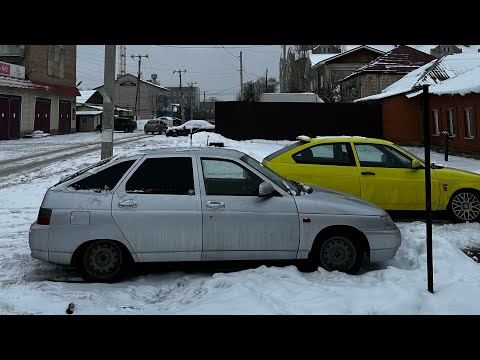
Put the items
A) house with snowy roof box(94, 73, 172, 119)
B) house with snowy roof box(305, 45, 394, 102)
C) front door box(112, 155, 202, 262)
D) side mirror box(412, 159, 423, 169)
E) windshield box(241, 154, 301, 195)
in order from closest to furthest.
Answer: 1. front door box(112, 155, 202, 262)
2. windshield box(241, 154, 301, 195)
3. side mirror box(412, 159, 423, 169)
4. house with snowy roof box(305, 45, 394, 102)
5. house with snowy roof box(94, 73, 172, 119)

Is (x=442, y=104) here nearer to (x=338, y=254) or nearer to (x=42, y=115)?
(x=338, y=254)

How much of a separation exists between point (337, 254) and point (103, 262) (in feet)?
8.60

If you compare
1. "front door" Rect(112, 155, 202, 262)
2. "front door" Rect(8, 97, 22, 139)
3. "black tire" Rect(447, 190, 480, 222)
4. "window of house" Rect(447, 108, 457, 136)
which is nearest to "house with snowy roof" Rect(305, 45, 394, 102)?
"window of house" Rect(447, 108, 457, 136)

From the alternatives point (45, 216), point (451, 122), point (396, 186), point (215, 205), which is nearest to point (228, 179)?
point (215, 205)

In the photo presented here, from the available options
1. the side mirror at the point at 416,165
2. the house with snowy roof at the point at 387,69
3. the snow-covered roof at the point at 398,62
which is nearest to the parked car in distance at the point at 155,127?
the house with snowy roof at the point at 387,69

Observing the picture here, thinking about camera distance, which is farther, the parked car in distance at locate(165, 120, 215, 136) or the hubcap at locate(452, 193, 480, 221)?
the parked car in distance at locate(165, 120, 215, 136)

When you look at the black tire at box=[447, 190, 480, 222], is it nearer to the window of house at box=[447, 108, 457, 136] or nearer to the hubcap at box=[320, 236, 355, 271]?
the hubcap at box=[320, 236, 355, 271]

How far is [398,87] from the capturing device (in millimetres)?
24266

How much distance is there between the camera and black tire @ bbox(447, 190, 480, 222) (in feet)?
23.9

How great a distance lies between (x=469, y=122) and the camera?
57.7 ft

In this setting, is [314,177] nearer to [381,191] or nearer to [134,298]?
[381,191]

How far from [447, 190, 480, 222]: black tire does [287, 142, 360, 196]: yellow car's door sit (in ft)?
5.48

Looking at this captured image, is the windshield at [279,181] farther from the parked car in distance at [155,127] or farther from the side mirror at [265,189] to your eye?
the parked car in distance at [155,127]

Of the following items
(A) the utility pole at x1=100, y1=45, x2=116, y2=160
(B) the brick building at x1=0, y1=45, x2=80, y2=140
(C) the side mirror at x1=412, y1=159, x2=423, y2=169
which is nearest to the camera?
(C) the side mirror at x1=412, y1=159, x2=423, y2=169
